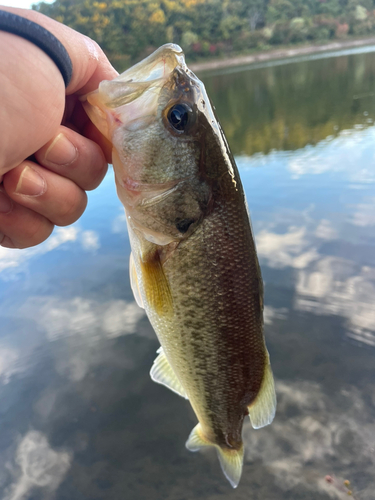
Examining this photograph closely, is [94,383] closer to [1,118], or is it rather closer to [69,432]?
[69,432]

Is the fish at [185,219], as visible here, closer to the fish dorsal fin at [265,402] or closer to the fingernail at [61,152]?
the fish dorsal fin at [265,402]

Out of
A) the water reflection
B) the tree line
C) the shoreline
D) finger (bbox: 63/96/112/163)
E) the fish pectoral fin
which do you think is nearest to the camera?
the fish pectoral fin

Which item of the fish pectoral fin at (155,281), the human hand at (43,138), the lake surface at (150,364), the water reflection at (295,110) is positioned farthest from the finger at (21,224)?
the water reflection at (295,110)

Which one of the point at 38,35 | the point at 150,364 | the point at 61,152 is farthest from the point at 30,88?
the point at 150,364

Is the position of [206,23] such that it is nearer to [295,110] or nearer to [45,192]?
[295,110]

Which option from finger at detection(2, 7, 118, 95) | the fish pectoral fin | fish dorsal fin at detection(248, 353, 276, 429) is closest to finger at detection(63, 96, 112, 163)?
finger at detection(2, 7, 118, 95)

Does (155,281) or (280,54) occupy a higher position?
(280,54)

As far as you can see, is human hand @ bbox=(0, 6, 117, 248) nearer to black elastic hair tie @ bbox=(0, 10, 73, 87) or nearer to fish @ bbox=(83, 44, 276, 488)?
black elastic hair tie @ bbox=(0, 10, 73, 87)
